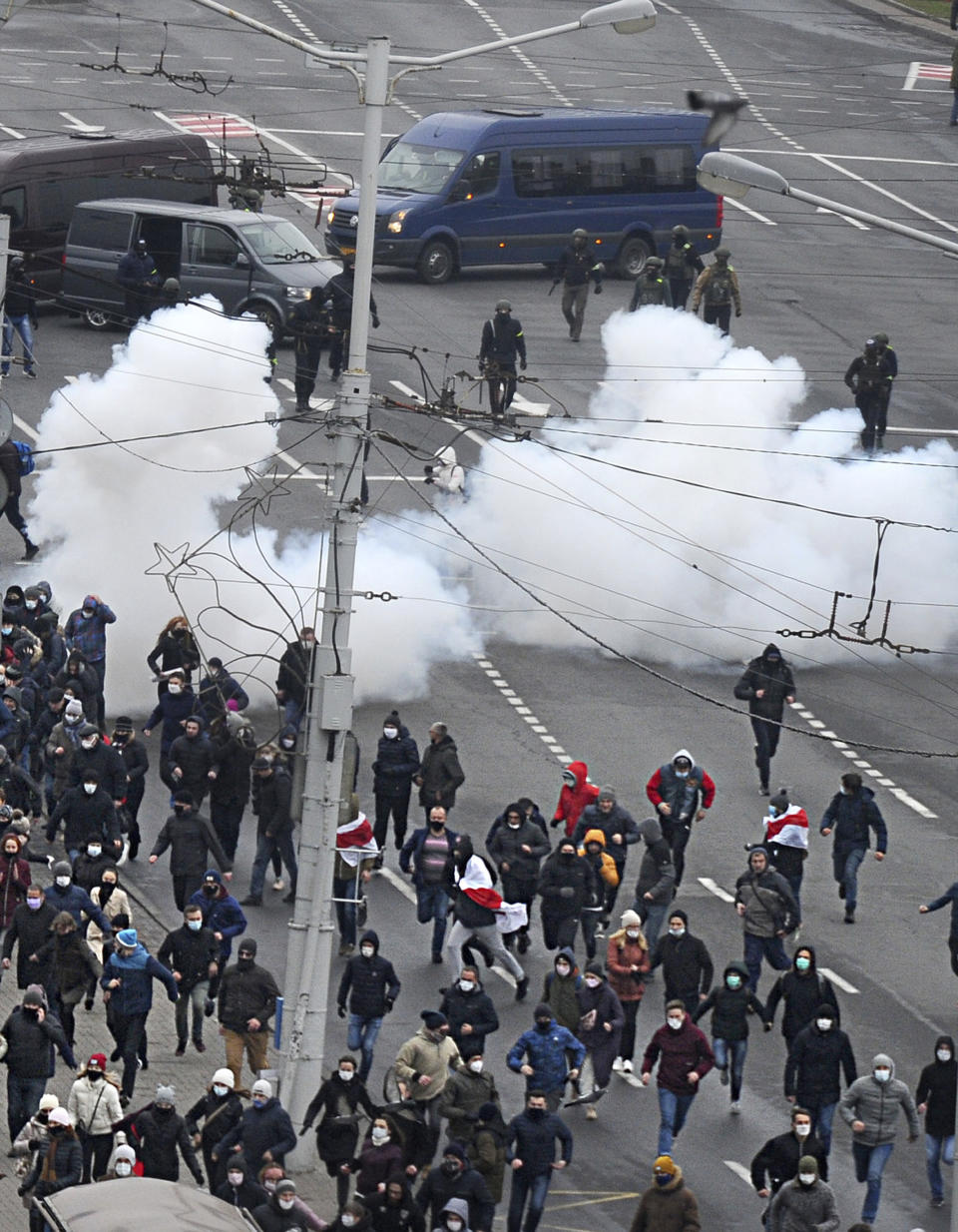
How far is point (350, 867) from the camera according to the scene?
20938mm

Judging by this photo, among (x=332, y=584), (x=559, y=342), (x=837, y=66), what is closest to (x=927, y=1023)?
(x=332, y=584)

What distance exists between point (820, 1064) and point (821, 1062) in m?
0.02

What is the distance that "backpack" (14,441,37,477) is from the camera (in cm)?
2828

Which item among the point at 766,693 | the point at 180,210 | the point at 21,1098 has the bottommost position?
the point at 21,1098

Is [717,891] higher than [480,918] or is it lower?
lower

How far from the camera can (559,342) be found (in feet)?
125

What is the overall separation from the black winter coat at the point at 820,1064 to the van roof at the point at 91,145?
22656 mm

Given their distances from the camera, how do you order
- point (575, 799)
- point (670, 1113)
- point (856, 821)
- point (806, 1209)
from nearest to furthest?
1. point (806, 1209)
2. point (670, 1113)
3. point (856, 821)
4. point (575, 799)

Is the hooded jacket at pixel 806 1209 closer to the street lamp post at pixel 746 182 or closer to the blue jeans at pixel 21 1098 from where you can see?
the blue jeans at pixel 21 1098

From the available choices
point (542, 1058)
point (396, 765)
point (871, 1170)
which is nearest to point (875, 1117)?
point (871, 1170)

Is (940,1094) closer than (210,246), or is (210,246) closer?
(940,1094)

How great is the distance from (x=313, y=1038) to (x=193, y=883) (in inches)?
152

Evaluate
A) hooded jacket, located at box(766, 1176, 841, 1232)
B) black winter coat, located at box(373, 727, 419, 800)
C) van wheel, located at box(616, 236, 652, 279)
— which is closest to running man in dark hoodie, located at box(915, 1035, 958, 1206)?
hooded jacket, located at box(766, 1176, 841, 1232)

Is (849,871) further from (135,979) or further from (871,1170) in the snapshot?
(135,979)
